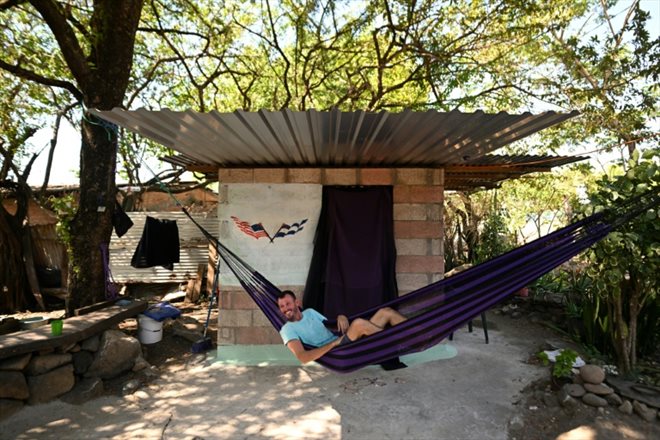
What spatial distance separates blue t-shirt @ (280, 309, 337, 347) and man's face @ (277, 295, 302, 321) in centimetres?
6

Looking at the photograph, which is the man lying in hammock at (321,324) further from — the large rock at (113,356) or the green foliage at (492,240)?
the green foliage at (492,240)

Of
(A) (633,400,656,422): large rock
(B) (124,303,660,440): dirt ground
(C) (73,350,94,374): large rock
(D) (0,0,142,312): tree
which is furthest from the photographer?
(D) (0,0,142,312): tree

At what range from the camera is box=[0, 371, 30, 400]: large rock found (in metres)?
2.46

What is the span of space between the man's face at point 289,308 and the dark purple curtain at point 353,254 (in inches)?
22.7

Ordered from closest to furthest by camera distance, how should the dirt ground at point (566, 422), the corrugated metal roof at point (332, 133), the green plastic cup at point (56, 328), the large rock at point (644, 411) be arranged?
the corrugated metal roof at point (332, 133) < the dirt ground at point (566, 422) < the large rock at point (644, 411) < the green plastic cup at point (56, 328)

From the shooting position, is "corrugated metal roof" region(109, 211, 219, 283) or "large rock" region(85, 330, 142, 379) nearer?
"large rock" region(85, 330, 142, 379)

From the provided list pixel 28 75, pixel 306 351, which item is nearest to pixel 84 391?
pixel 306 351

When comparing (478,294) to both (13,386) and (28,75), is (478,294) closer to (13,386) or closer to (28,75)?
(13,386)

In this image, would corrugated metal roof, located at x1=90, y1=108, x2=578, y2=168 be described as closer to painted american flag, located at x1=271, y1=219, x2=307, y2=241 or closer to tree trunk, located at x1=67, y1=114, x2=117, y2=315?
painted american flag, located at x1=271, y1=219, x2=307, y2=241

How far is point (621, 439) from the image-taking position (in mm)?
2139

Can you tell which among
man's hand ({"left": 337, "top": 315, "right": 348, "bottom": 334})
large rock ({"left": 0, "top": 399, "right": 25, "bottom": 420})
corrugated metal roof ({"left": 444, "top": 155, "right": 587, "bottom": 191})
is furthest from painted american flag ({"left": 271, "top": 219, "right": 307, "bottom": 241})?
large rock ({"left": 0, "top": 399, "right": 25, "bottom": 420})

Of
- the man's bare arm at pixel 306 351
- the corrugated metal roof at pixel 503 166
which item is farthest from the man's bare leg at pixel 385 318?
the corrugated metal roof at pixel 503 166

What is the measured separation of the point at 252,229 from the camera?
340cm

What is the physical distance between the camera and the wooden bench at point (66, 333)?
2564mm
